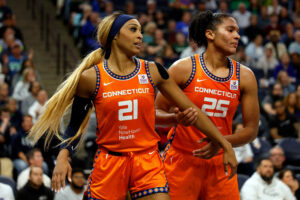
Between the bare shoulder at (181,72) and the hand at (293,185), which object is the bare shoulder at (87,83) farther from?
the hand at (293,185)

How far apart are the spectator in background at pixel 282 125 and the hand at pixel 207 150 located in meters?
6.80

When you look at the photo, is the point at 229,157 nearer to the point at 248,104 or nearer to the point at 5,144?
the point at 248,104

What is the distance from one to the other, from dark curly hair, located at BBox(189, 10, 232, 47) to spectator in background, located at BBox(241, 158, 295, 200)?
3.99 m

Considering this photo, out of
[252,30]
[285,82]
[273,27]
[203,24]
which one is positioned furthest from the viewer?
[273,27]

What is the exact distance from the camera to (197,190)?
4875mm

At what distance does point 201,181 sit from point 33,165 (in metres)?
4.51

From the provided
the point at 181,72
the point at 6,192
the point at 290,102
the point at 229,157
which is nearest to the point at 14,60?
the point at 6,192

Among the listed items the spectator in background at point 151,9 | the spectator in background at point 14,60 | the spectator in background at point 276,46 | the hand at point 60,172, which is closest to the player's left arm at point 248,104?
the hand at point 60,172

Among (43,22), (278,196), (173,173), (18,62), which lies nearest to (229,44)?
(173,173)

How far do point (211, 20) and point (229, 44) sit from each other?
334mm

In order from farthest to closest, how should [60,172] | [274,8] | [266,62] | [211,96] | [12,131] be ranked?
[274,8]
[266,62]
[12,131]
[211,96]
[60,172]

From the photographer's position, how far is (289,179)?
917 cm

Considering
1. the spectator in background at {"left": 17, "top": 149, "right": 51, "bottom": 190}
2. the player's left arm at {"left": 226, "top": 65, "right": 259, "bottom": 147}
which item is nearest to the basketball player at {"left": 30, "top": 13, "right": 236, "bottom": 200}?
the player's left arm at {"left": 226, "top": 65, "right": 259, "bottom": 147}

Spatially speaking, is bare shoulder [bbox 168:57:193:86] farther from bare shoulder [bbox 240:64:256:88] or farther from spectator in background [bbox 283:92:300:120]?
spectator in background [bbox 283:92:300:120]
